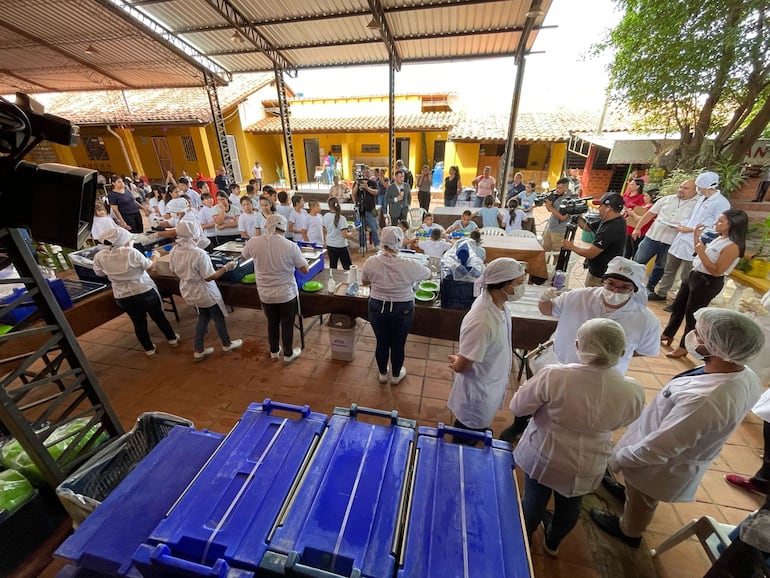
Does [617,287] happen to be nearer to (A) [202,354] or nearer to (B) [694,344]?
(B) [694,344]

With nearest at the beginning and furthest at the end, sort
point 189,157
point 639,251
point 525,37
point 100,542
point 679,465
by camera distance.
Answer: point 100,542, point 679,465, point 639,251, point 525,37, point 189,157

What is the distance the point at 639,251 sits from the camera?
545 cm

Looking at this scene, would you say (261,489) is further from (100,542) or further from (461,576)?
(461,576)

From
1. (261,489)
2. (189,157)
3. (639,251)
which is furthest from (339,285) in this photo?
(189,157)

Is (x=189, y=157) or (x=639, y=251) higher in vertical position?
(x=189, y=157)

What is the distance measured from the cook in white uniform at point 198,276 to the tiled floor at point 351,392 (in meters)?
0.44

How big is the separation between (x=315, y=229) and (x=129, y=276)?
2.75 meters

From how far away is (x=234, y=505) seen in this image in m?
A: 1.32

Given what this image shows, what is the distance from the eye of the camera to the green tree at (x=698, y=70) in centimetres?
575

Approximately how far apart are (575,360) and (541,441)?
3.08ft

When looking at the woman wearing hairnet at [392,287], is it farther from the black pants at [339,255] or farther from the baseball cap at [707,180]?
the baseball cap at [707,180]

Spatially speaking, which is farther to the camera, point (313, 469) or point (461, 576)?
point (313, 469)

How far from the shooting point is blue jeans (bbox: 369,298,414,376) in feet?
10.6

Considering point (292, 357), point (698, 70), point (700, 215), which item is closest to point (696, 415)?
point (292, 357)
